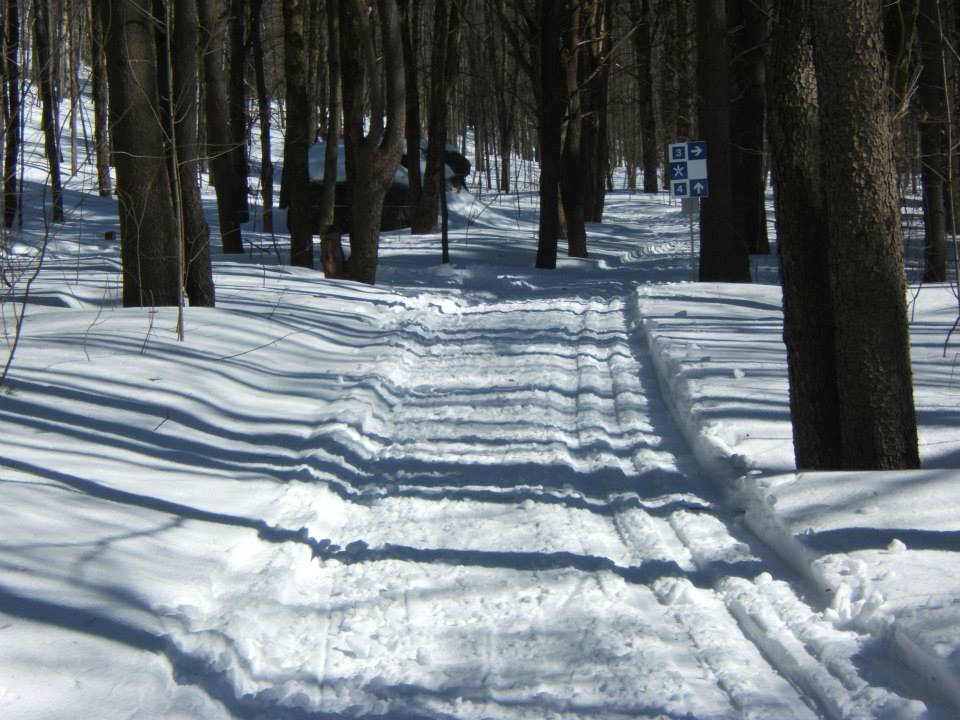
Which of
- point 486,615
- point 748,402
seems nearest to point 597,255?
point 748,402

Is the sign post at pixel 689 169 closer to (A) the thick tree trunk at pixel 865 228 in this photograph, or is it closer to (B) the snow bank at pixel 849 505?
(B) the snow bank at pixel 849 505

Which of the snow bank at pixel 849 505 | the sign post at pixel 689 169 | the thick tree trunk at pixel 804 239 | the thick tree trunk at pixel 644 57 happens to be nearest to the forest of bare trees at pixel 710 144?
the thick tree trunk at pixel 804 239

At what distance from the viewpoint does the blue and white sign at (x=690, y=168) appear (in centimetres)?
1772

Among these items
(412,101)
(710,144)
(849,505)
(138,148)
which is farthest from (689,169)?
(412,101)

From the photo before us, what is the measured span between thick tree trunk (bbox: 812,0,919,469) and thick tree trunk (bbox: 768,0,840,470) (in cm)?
28

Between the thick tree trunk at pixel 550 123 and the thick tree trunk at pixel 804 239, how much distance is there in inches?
625

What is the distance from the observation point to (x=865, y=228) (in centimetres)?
600

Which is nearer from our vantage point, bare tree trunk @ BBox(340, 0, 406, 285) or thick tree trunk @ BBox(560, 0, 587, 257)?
bare tree trunk @ BBox(340, 0, 406, 285)

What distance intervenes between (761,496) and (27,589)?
12.7ft

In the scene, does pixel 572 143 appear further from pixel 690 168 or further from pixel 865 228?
pixel 865 228

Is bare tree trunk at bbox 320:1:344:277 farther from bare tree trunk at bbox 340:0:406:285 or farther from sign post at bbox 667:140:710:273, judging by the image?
sign post at bbox 667:140:710:273

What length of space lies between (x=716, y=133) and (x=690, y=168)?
888 mm

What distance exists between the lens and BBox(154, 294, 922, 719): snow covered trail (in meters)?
3.82

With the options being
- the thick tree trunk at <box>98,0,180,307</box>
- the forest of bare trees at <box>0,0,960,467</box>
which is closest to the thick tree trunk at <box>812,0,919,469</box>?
the forest of bare trees at <box>0,0,960,467</box>
